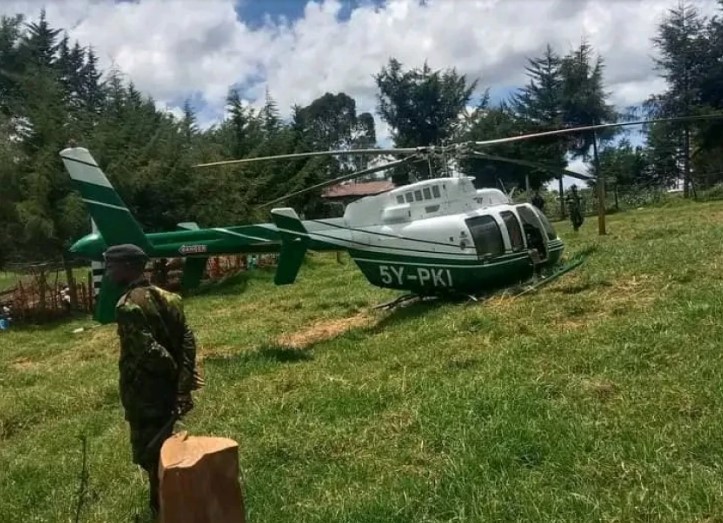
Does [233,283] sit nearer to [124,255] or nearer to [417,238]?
[417,238]

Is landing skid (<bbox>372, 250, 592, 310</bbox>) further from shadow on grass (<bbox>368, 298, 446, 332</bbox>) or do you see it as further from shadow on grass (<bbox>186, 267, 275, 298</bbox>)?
shadow on grass (<bbox>186, 267, 275, 298</bbox>)

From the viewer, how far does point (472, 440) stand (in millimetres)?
4996

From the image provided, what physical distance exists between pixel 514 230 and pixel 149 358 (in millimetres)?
8628

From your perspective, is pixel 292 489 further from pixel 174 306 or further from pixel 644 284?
pixel 644 284

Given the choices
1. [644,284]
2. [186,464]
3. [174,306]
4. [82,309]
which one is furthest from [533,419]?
[82,309]

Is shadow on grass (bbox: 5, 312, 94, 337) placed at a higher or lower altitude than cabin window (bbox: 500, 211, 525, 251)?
lower

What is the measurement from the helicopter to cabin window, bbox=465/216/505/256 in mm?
16

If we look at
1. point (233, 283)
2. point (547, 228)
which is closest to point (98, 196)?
point (547, 228)

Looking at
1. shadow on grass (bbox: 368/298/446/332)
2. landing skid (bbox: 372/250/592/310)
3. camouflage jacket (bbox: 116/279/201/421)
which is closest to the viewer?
camouflage jacket (bbox: 116/279/201/421)

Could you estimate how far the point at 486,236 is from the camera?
38.2 ft

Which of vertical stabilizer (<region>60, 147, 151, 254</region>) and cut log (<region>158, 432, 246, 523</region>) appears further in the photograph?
vertical stabilizer (<region>60, 147, 151, 254</region>)

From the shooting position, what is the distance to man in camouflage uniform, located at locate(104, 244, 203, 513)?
13.7 ft

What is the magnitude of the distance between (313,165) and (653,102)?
1767 centimetres

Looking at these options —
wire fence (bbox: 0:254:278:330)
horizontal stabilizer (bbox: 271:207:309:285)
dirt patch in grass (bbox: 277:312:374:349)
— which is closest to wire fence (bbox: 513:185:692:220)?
wire fence (bbox: 0:254:278:330)
